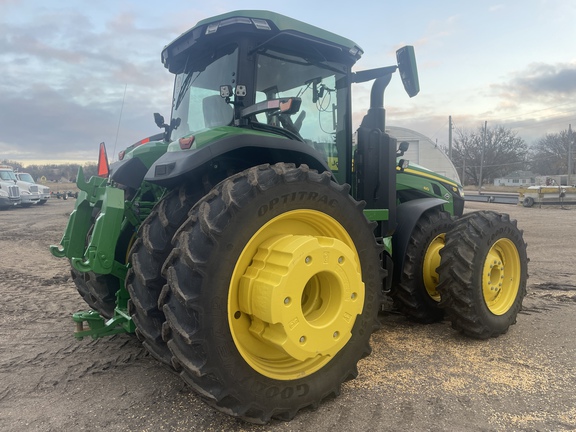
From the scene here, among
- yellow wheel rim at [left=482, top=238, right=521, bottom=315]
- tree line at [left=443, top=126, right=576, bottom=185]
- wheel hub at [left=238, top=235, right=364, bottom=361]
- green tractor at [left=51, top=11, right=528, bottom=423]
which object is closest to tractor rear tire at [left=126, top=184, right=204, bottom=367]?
green tractor at [left=51, top=11, right=528, bottom=423]

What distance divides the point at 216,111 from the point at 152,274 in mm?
1426

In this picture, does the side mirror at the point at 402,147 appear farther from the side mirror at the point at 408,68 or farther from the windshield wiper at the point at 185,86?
the windshield wiper at the point at 185,86

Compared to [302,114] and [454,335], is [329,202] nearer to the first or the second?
[302,114]

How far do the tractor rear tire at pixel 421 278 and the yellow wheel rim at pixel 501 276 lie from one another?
0.44m

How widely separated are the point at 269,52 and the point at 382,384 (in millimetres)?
2437

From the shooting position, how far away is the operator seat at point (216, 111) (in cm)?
319

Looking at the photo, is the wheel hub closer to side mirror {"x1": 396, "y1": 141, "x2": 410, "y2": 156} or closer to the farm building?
side mirror {"x1": 396, "y1": 141, "x2": 410, "y2": 156}

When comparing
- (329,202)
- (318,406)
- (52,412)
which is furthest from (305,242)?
(52,412)

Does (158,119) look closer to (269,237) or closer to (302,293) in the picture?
(269,237)

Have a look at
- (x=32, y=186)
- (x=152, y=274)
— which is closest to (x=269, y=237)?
(x=152, y=274)

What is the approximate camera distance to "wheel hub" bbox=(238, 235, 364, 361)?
2.37 metres

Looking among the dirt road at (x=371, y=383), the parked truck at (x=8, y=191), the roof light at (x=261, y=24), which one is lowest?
the dirt road at (x=371, y=383)

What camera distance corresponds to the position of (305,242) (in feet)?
8.11

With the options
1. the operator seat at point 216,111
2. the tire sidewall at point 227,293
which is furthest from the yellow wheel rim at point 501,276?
the operator seat at point 216,111
